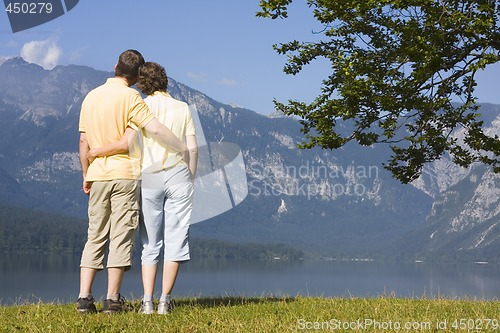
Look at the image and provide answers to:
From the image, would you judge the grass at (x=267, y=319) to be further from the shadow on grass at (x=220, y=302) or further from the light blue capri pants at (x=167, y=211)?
the light blue capri pants at (x=167, y=211)

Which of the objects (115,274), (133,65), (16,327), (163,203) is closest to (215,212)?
(163,203)

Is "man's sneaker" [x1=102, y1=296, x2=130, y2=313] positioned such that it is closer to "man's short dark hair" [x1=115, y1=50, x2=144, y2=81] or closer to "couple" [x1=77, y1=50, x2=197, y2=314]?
"couple" [x1=77, y1=50, x2=197, y2=314]

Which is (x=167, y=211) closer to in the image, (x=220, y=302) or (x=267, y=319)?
(x=267, y=319)

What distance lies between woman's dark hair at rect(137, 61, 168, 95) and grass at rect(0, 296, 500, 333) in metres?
2.77

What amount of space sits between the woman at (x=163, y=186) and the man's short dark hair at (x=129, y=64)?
0.09m

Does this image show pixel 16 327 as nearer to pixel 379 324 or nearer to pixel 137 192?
pixel 137 192

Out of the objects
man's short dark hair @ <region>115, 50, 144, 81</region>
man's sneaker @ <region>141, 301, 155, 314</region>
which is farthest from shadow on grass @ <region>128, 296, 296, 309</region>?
man's short dark hair @ <region>115, 50, 144, 81</region>

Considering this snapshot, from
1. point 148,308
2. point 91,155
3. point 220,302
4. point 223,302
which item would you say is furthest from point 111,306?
point 223,302

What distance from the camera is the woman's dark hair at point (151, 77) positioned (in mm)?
9242

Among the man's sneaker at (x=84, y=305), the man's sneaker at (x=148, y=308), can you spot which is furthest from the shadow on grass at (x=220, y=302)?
the man's sneaker at (x=84, y=305)

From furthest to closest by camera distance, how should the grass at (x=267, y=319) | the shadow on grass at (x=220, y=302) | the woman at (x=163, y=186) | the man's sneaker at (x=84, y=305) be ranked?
the shadow on grass at (x=220, y=302) < the man's sneaker at (x=84, y=305) < the woman at (x=163, y=186) < the grass at (x=267, y=319)

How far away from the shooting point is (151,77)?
923cm

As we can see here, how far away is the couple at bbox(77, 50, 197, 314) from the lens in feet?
29.5

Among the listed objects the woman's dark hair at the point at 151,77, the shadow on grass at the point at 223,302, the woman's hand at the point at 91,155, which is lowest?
the shadow on grass at the point at 223,302
